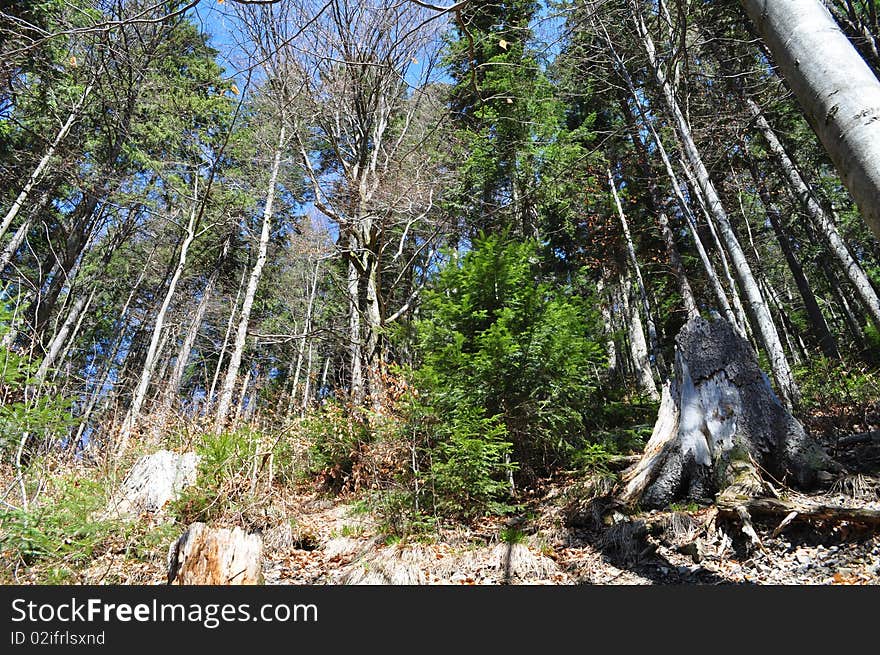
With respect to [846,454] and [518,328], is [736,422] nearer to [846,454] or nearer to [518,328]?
[846,454]

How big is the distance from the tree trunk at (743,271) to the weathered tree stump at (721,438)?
9.45ft

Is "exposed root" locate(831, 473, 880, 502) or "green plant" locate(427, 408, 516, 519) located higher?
"green plant" locate(427, 408, 516, 519)

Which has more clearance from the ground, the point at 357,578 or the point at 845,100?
the point at 845,100

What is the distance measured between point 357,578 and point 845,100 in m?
4.35

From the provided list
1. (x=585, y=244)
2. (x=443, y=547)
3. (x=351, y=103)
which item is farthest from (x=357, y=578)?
(x=585, y=244)

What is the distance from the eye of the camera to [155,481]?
5.49 meters

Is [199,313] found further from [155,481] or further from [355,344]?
[155,481]

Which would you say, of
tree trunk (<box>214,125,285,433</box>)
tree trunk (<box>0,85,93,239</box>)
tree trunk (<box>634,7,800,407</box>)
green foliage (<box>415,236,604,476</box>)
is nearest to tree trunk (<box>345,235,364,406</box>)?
green foliage (<box>415,236,604,476</box>)

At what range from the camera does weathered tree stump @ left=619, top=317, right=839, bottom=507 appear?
423cm

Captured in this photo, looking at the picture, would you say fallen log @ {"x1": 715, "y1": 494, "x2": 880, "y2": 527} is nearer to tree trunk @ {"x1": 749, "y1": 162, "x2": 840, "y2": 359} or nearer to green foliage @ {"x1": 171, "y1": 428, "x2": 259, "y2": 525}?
green foliage @ {"x1": 171, "y1": 428, "x2": 259, "y2": 525}

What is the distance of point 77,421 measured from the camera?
3719 mm

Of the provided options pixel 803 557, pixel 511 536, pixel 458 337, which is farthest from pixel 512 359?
pixel 803 557

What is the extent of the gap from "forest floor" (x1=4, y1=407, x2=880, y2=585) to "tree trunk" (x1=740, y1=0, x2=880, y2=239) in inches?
131

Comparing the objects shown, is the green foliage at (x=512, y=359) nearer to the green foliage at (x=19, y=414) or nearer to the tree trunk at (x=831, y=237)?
the green foliage at (x=19, y=414)
